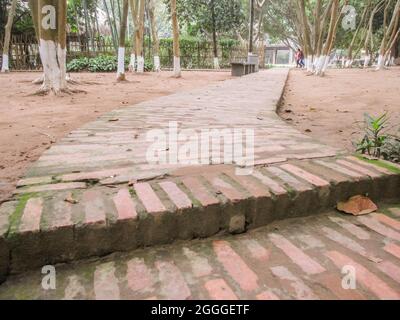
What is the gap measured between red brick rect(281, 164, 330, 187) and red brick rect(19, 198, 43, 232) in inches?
45.3

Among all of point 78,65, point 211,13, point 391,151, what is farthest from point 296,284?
point 211,13

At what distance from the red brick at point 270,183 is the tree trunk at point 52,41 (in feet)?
18.5

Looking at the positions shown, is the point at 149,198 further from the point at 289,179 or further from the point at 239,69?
the point at 239,69

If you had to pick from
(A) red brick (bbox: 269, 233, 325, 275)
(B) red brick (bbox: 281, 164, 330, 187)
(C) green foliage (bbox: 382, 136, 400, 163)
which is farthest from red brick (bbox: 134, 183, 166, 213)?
(C) green foliage (bbox: 382, 136, 400, 163)

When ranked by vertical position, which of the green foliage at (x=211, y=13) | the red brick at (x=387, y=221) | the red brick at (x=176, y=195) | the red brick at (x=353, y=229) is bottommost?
the red brick at (x=353, y=229)

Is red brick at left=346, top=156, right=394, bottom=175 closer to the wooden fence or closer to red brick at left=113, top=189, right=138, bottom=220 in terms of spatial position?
red brick at left=113, top=189, right=138, bottom=220

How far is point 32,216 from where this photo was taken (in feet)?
3.95

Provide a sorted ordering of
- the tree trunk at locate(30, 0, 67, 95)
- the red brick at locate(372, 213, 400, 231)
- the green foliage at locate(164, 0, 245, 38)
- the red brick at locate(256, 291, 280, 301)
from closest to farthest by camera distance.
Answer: the red brick at locate(256, 291, 280, 301)
the red brick at locate(372, 213, 400, 231)
the tree trunk at locate(30, 0, 67, 95)
the green foliage at locate(164, 0, 245, 38)

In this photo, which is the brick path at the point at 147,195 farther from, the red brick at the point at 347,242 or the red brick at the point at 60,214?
the red brick at the point at 347,242

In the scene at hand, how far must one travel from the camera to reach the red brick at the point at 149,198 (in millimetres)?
1291

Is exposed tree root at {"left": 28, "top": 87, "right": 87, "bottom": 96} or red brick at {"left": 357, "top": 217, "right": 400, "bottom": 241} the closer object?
red brick at {"left": 357, "top": 217, "right": 400, "bottom": 241}

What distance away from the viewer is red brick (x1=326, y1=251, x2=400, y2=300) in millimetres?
1076

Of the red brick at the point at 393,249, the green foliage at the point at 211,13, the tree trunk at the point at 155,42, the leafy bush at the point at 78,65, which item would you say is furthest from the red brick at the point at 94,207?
the green foliage at the point at 211,13
